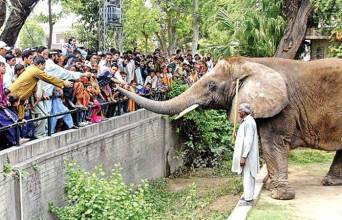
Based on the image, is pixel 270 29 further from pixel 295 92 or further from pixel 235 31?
pixel 295 92

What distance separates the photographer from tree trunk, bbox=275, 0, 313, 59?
16594 mm

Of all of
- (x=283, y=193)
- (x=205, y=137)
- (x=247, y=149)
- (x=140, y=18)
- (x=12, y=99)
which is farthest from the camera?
(x=140, y=18)

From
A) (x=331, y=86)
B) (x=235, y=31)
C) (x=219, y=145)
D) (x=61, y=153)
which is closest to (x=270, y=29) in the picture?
(x=235, y=31)

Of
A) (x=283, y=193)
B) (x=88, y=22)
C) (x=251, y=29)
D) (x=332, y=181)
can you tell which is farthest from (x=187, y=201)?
(x=88, y=22)

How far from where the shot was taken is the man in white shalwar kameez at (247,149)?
9.10 meters

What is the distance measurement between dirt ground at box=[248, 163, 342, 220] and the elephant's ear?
1.51 metres

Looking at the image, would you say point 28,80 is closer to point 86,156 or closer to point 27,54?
point 27,54

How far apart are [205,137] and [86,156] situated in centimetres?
644

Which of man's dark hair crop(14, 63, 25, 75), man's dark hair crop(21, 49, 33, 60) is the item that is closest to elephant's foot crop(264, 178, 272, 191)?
man's dark hair crop(14, 63, 25, 75)

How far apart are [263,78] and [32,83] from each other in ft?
12.7

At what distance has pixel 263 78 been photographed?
10281 millimetres

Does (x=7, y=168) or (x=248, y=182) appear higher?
(x=7, y=168)

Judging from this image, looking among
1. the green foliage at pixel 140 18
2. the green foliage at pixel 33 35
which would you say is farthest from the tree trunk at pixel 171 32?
the green foliage at pixel 33 35

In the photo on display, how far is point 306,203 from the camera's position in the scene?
988 cm
